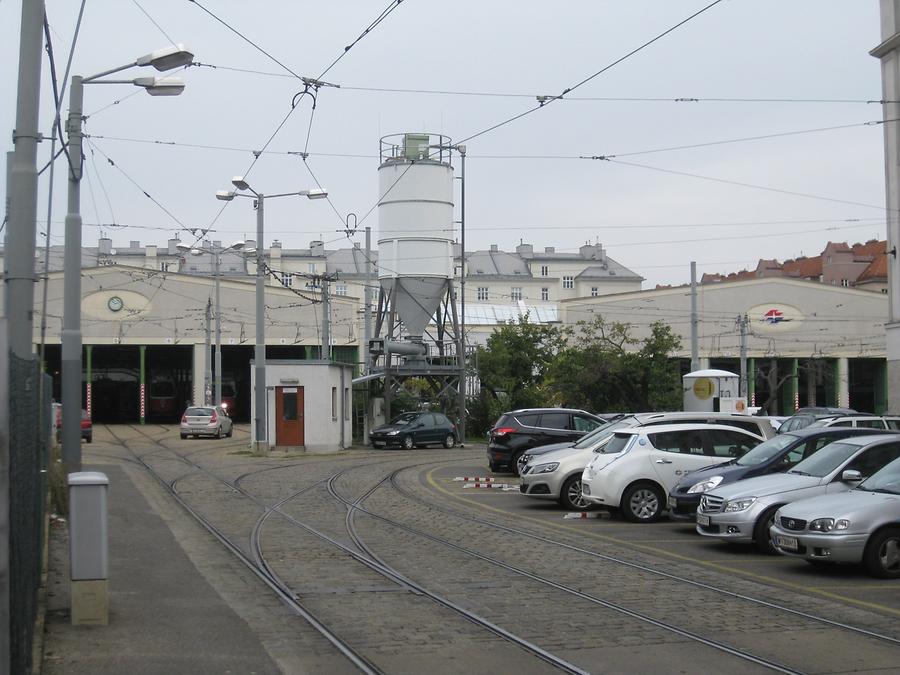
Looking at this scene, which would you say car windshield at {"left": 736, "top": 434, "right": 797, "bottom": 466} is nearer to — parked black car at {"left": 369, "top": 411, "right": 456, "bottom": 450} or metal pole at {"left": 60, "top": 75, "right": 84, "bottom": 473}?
metal pole at {"left": 60, "top": 75, "right": 84, "bottom": 473}

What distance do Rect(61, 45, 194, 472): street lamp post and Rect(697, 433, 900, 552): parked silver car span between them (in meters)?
9.29

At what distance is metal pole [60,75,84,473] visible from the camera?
Result: 1645cm

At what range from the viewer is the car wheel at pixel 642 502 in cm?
1800

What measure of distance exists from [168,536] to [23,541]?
7.92 m

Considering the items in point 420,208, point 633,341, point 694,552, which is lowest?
point 694,552

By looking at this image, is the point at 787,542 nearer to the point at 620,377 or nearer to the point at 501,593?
the point at 501,593

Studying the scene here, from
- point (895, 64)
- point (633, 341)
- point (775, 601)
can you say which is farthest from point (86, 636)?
point (633, 341)

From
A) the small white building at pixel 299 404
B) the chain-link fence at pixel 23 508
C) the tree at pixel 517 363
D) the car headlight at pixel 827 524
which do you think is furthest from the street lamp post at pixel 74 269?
the tree at pixel 517 363

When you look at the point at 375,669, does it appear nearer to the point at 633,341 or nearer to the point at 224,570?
the point at 224,570

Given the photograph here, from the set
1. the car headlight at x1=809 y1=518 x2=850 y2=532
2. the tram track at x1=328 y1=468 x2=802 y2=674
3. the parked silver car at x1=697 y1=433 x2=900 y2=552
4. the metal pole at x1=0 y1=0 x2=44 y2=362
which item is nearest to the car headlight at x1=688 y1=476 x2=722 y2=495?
the parked silver car at x1=697 y1=433 x2=900 y2=552

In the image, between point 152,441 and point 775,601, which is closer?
point 775,601

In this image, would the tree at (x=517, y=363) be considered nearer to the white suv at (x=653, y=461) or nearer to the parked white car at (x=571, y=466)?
the parked white car at (x=571, y=466)

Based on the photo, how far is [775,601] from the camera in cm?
1079

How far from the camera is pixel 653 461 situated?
1809 centimetres
